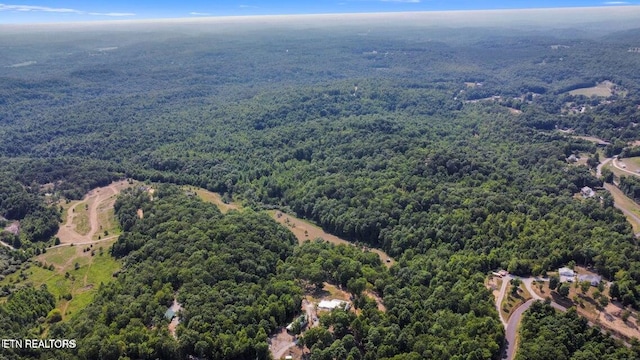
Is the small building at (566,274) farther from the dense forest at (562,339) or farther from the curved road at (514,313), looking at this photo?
the dense forest at (562,339)

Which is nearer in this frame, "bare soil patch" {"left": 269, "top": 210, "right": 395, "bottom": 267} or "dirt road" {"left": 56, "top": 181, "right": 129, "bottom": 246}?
"bare soil patch" {"left": 269, "top": 210, "right": 395, "bottom": 267}

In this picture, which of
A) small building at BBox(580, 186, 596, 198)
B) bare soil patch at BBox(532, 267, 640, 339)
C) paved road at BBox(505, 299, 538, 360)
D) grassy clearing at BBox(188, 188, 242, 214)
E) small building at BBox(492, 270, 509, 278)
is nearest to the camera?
paved road at BBox(505, 299, 538, 360)

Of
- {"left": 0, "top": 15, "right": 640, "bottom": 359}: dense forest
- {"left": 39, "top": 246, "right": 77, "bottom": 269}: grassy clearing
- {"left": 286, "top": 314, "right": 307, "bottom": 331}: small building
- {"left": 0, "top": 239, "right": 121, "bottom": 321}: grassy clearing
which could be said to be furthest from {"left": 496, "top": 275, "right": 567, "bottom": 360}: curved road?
{"left": 39, "top": 246, "right": 77, "bottom": 269}: grassy clearing

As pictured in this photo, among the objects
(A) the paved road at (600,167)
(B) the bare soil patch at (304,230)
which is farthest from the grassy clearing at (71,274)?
(A) the paved road at (600,167)

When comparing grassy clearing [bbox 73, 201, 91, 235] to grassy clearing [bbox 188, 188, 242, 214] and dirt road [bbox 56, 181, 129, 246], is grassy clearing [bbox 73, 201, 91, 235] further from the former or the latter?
grassy clearing [bbox 188, 188, 242, 214]

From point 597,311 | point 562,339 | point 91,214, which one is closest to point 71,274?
point 91,214

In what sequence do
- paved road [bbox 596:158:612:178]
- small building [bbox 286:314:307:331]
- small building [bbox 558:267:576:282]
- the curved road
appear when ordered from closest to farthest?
the curved road
small building [bbox 286:314:307:331]
small building [bbox 558:267:576:282]
paved road [bbox 596:158:612:178]

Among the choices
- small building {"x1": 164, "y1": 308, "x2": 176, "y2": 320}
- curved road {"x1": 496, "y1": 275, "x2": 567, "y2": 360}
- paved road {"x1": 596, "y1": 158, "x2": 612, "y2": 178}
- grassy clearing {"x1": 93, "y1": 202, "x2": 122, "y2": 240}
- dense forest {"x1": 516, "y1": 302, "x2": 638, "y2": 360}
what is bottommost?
grassy clearing {"x1": 93, "y1": 202, "x2": 122, "y2": 240}

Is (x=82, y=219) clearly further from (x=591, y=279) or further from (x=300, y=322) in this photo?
(x=591, y=279)
